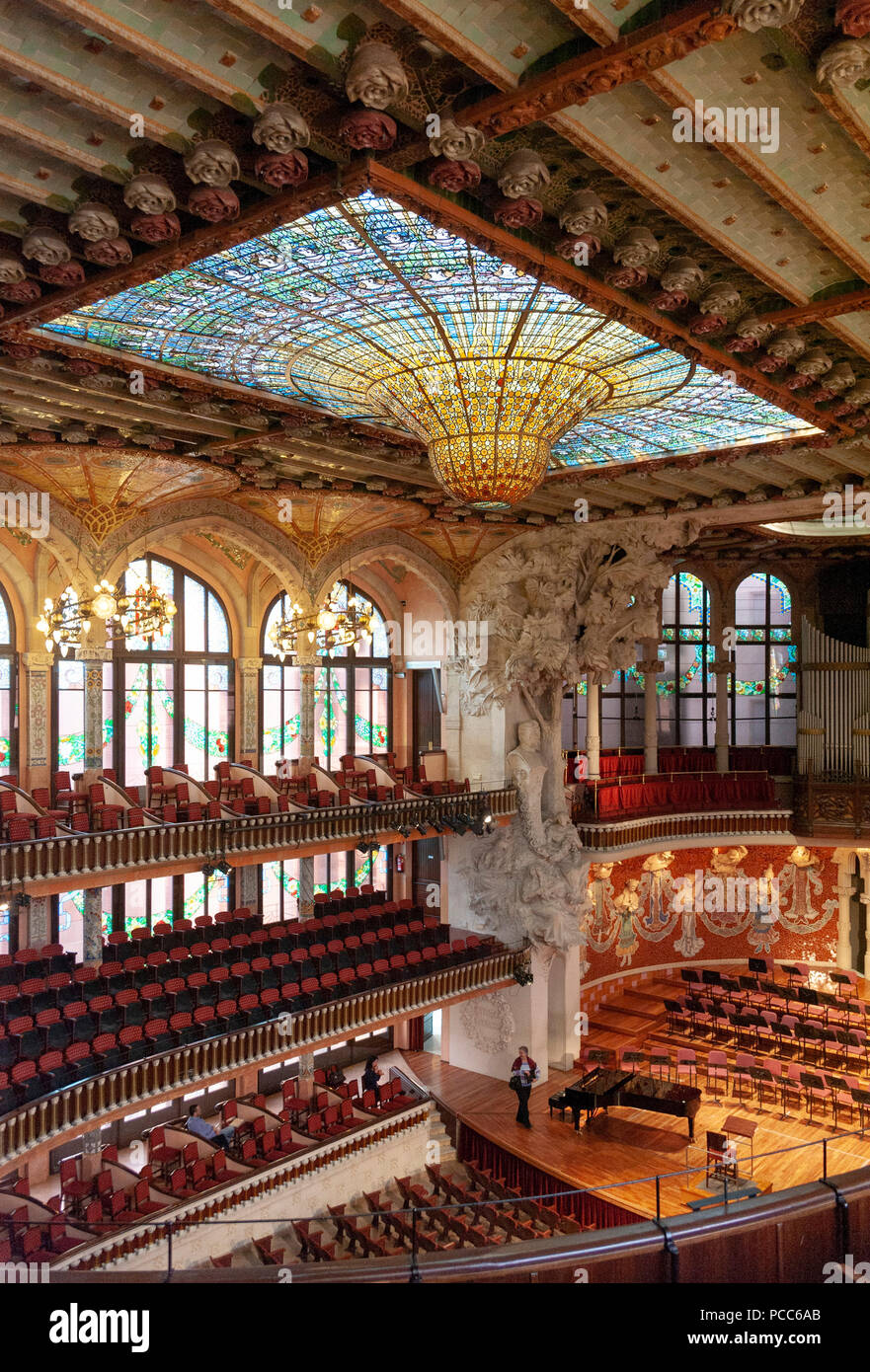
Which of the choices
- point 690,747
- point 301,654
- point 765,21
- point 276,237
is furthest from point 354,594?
point 765,21

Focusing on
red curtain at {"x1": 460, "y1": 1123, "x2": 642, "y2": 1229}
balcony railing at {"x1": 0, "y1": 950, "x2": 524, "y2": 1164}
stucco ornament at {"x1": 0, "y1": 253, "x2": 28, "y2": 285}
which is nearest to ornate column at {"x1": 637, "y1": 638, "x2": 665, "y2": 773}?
balcony railing at {"x1": 0, "y1": 950, "x2": 524, "y2": 1164}

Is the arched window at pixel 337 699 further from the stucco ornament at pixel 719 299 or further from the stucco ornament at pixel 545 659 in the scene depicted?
the stucco ornament at pixel 719 299

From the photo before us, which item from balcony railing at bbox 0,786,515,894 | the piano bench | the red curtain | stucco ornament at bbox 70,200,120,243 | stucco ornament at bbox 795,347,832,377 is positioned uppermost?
stucco ornament at bbox 795,347,832,377

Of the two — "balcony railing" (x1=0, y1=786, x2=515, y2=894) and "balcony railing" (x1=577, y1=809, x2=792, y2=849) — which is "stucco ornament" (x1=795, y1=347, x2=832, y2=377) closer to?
"balcony railing" (x1=0, y1=786, x2=515, y2=894)

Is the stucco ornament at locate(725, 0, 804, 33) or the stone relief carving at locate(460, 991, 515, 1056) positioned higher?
the stucco ornament at locate(725, 0, 804, 33)

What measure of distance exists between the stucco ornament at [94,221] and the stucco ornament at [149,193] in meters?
0.30

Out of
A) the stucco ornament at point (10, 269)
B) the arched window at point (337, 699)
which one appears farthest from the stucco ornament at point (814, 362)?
the arched window at point (337, 699)

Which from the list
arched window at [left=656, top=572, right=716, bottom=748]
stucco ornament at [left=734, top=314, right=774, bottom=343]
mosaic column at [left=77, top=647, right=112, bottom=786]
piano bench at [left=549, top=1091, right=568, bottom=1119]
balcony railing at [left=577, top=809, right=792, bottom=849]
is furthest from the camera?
arched window at [left=656, top=572, right=716, bottom=748]

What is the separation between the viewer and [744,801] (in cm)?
2186

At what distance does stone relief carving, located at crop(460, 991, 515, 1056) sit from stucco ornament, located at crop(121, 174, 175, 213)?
54.8 feet

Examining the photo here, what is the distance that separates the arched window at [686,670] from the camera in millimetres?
23609

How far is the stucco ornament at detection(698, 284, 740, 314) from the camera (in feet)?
24.7

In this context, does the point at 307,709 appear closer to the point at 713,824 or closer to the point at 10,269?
the point at 713,824

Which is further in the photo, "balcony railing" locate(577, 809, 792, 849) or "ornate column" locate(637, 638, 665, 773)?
"ornate column" locate(637, 638, 665, 773)
